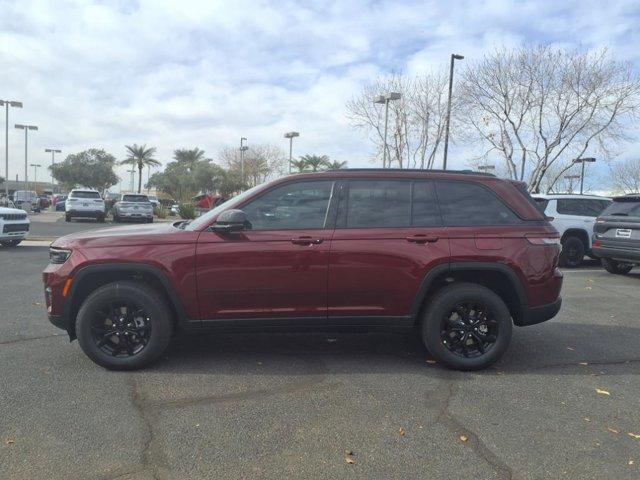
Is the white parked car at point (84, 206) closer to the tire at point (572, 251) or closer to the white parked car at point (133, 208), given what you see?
the white parked car at point (133, 208)

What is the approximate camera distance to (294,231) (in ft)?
14.9

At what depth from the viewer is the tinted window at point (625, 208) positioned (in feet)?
32.4

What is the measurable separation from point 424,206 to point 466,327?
3.68 feet

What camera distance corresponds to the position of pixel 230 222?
4301 millimetres

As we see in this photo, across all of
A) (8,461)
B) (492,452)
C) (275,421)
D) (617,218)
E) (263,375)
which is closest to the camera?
(8,461)

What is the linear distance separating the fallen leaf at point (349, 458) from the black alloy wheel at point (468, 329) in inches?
69.4

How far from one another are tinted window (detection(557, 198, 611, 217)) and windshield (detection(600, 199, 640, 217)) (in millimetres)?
1866

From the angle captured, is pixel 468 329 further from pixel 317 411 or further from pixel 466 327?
pixel 317 411

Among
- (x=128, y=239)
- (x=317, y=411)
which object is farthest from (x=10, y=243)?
(x=317, y=411)

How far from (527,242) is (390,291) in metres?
1.27

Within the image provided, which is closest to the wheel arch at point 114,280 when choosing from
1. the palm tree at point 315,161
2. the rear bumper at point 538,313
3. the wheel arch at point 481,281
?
the wheel arch at point 481,281

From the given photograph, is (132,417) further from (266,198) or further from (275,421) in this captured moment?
(266,198)

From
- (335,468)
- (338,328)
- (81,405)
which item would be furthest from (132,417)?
(338,328)

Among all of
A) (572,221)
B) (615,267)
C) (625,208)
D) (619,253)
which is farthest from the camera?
(572,221)
